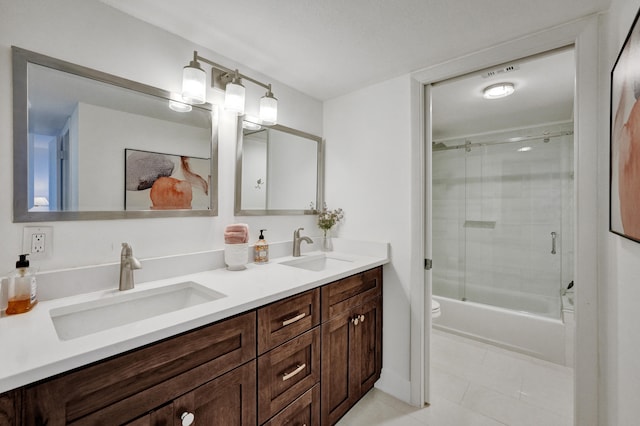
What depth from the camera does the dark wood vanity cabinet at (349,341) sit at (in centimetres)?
148

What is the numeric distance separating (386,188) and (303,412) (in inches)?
56.4

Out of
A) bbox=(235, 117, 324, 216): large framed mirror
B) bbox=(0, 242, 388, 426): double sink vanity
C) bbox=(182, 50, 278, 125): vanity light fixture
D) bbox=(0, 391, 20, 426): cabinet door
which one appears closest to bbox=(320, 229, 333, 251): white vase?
bbox=(235, 117, 324, 216): large framed mirror

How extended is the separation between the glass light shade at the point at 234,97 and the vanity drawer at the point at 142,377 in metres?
1.15

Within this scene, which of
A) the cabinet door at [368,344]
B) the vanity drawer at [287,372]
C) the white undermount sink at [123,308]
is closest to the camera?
the white undermount sink at [123,308]

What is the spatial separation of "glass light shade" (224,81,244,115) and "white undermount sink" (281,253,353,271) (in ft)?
3.37

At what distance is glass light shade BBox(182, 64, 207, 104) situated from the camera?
1386 mm

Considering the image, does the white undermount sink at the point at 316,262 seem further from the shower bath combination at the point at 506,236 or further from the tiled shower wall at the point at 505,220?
the tiled shower wall at the point at 505,220

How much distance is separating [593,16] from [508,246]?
242cm

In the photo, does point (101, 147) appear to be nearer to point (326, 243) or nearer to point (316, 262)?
point (316, 262)

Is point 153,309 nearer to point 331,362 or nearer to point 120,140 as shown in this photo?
point 120,140

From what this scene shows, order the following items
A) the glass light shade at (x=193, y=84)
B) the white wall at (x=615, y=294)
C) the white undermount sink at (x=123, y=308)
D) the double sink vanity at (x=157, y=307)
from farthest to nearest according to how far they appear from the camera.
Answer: the glass light shade at (x=193, y=84)
the white undermount sink at (x=123, y=308)
the white wall at (x=615, y=294)
the double sink vanity at (x=157, y=307)

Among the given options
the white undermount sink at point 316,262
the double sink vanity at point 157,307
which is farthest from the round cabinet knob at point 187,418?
the white undermount sink at point 316,262

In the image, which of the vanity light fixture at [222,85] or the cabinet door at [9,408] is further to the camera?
the vanity light fixture at [222,85]

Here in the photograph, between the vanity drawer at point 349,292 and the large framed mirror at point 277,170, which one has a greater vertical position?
the large framed mirror at point 277,170
